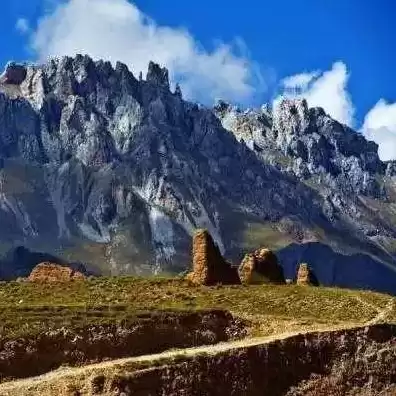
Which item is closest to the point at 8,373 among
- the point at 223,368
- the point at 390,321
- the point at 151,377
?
the point at 151,377

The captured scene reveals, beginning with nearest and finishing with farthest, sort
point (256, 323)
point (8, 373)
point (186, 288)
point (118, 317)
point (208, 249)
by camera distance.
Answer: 1. point (8, 373)
2. point (118, 317)
3. point (256, 323)
4. point (186, 288)
5. point (208, 249)

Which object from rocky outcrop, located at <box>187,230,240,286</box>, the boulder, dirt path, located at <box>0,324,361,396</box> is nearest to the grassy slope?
rocky outcrop, located at <box>187,230,240,286</box>

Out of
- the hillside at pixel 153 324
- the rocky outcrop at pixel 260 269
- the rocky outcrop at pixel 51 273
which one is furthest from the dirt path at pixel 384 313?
the rocky outcrop at pixel 51 273

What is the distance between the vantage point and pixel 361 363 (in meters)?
43.3

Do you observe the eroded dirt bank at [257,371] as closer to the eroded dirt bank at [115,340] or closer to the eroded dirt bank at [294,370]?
the eroded dirt bank at [294,370]

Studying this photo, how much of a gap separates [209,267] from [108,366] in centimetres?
2198

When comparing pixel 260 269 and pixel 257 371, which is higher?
pixel 260 269

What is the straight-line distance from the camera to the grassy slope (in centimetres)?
4106

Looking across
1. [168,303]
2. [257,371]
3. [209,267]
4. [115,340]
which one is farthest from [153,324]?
[209,267]

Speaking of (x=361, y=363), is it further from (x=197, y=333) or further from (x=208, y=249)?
(x=208, y=249)

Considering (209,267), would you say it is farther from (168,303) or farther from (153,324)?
(153,324)

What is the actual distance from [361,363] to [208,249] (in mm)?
18253

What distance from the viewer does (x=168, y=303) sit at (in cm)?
4809

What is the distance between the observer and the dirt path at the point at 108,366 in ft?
116
